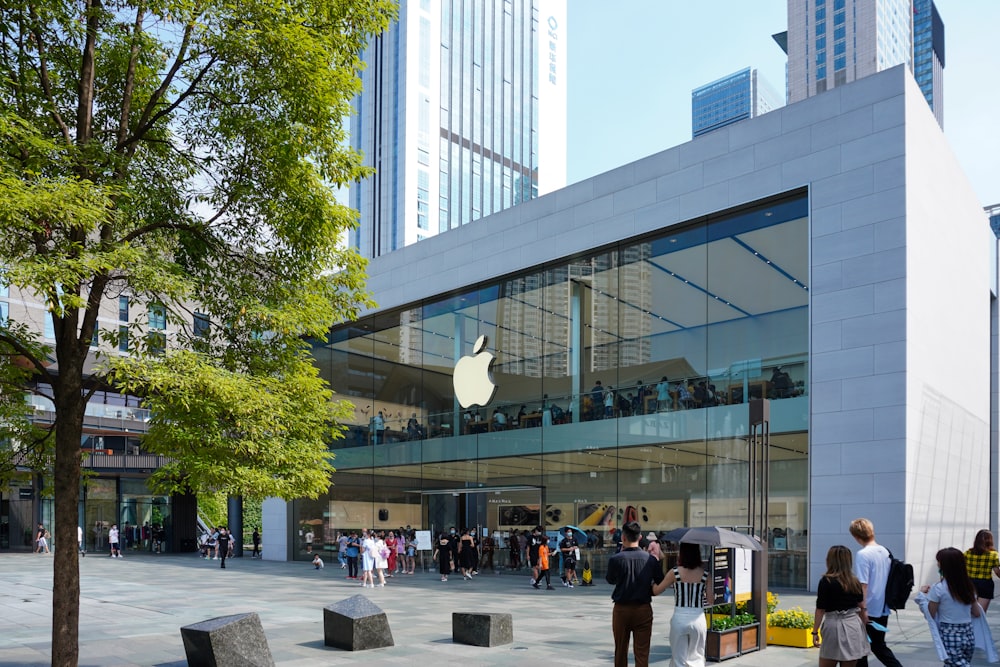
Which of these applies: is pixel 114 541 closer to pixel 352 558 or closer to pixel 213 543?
pixel 213 543

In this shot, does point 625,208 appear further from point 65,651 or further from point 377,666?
point 65,651

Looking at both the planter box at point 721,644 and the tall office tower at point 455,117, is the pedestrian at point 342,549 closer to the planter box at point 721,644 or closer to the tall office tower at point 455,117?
the planter box at point 721,644

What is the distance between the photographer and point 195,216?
9.94 meters

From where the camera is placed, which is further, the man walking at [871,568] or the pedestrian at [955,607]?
the man walking at [871,568]

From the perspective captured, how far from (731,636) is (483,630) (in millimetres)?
3399

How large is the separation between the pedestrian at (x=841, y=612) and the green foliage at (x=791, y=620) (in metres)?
5.12

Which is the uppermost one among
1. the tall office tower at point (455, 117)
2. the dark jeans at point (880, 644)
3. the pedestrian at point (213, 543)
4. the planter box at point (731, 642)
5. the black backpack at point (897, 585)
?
the tall office tower at point (455, 117)

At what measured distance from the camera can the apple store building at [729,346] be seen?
19.9 m

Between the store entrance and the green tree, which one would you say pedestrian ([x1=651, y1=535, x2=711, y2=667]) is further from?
the store entrance

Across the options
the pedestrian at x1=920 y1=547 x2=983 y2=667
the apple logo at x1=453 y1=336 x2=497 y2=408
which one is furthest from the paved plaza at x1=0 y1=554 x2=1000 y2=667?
the apple logo at x1=453 y1=336 x2=497 y2=408

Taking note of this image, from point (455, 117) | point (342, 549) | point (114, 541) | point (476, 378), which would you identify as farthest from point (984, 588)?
point (455, 117)

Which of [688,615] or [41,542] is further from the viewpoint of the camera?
[41,542]

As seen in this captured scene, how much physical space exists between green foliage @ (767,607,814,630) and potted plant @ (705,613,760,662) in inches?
27.1

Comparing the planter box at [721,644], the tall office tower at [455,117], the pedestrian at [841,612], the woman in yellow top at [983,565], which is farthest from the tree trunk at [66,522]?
the tall office tower at [455,117]
